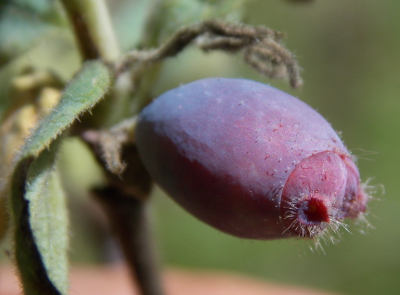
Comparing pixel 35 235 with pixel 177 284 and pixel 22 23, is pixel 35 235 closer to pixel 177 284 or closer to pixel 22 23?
pixel 22 23

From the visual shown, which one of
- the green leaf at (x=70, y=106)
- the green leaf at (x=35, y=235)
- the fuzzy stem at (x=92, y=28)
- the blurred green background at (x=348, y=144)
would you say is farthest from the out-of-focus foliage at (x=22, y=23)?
the blurred green background at (x=348, y=144)

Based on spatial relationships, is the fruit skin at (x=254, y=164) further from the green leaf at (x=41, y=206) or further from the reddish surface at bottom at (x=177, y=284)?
the reddish surface at bottom at (x=177, y=284)

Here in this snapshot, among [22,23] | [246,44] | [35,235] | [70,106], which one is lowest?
[35,235]

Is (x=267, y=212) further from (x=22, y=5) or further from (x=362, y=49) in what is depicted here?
(x=362, y=49)

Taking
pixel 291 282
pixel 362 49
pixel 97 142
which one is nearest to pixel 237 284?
→ pixel 291 282

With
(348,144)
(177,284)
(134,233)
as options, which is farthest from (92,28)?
(348,144)

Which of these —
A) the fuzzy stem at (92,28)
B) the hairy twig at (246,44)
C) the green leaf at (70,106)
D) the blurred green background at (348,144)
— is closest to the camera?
the green leaf at (70,106)
